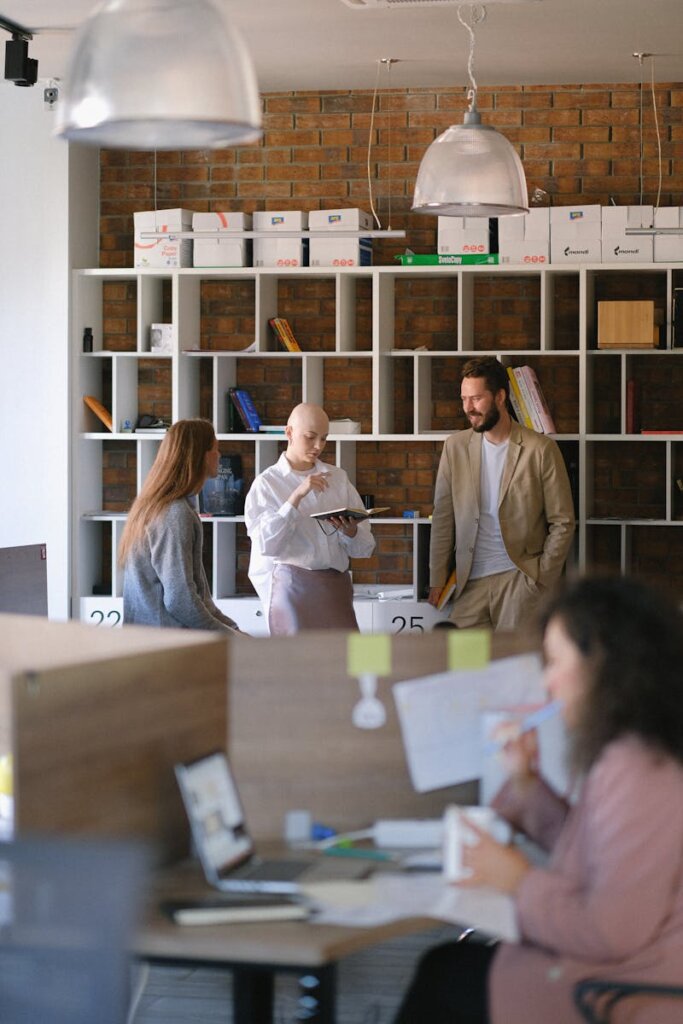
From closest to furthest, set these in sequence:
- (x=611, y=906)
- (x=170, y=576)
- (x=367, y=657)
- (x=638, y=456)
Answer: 1. (x=611, y=906)
2. (x=367, y=657)
3. (x=170, y=576)
4. (x=638, y=456)

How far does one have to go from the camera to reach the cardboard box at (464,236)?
6551 mm

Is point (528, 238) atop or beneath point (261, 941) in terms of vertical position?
atop

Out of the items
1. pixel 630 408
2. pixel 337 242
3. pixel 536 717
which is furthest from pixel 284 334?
pixel 536 717

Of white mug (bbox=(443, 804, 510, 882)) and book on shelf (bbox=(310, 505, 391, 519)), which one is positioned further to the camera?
book on shelf (bbox=(310, 505, 391, 519))

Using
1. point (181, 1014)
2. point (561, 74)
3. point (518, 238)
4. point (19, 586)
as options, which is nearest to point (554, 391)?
point (518, 238)

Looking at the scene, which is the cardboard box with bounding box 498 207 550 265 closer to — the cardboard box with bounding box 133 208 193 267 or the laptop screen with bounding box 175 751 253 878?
the cardboard box with bounding box 133 208 193 267

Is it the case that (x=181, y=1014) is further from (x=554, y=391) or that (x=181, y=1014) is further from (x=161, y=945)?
(x=554, y=391)

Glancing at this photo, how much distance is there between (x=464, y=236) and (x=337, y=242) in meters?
0.62

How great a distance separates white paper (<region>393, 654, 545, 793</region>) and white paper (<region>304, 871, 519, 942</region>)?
38cm

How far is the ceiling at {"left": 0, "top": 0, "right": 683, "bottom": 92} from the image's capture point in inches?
217

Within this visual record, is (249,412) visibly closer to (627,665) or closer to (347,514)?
(347,514)

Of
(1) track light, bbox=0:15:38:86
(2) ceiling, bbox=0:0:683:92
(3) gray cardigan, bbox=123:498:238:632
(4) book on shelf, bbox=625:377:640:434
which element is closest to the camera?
(3) gray cardigan, bbox=123:498:238:632

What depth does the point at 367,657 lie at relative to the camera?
2.96 m

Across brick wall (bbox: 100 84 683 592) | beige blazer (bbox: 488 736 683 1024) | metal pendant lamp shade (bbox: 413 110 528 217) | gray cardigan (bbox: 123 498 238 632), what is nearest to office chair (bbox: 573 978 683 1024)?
beige blazer (bbox: 488 736 683 1024)
